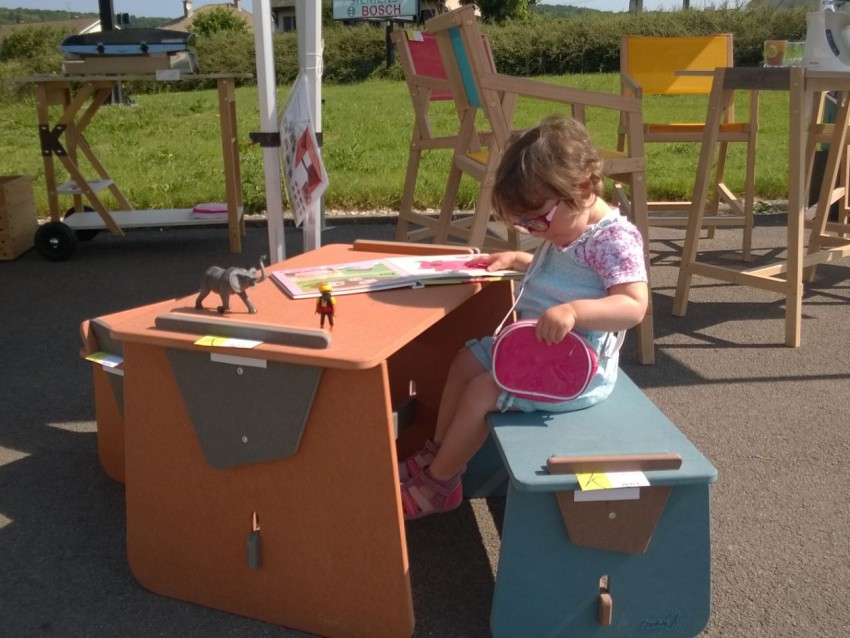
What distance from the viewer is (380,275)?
2.20m

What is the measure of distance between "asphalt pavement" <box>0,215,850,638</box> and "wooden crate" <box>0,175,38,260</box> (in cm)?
61

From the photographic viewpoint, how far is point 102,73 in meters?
4.88

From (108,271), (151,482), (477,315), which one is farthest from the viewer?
(108,271)

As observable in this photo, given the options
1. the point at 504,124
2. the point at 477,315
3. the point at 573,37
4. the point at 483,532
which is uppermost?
the point at 573,37

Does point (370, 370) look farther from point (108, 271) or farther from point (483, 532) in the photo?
point (108, 271)

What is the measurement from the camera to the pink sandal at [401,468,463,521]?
2.17m

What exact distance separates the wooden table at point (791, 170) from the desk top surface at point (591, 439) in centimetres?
196

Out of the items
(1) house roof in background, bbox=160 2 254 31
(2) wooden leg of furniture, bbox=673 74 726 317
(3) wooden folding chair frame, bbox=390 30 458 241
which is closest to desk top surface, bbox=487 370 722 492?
(2) wooden leg of furniture, bbox=673 74 726 317

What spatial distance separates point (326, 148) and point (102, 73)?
467cm

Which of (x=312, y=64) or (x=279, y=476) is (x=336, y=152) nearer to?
(x=312, y=64)

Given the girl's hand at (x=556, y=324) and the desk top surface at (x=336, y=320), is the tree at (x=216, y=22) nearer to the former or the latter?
the desk top surface at (x=336, y=320)

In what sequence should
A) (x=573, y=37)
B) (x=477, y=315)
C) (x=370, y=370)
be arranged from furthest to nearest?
(x=573, y=37), (x=477, y=315), (x=370, y=370)

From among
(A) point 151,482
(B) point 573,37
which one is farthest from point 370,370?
(B) point 573,37

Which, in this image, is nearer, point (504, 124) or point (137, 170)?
point (504, 124)
